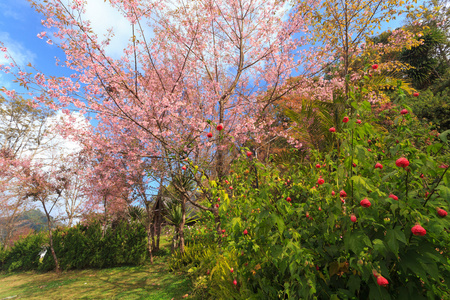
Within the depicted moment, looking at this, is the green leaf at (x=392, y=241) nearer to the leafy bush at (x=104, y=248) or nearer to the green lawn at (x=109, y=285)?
the green lawn at (x=109, y=285)

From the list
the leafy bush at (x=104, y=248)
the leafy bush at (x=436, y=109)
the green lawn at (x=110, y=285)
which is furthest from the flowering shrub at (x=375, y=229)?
the leafy bush at (x=436, y=109)

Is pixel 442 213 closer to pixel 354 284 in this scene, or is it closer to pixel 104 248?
pixel 354 284

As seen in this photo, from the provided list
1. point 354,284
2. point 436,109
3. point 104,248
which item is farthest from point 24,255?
point 436,109

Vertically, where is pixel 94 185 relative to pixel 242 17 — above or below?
below

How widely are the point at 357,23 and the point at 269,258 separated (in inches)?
233

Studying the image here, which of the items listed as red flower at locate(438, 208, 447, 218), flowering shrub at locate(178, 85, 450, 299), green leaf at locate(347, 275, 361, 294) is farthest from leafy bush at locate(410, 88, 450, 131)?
green leaf at locate(347, 275, 361, 294)

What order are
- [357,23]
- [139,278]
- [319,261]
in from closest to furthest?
1. [319,261]
2. [357,23]
3. [139,278]

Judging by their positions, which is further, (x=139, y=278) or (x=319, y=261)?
(x=139, y=278)

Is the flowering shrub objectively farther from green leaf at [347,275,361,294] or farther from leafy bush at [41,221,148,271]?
leafy bush at [41,221,148,271]

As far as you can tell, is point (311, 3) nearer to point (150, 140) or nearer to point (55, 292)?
point (150, 140)

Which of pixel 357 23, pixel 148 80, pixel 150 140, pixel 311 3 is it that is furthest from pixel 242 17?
pixel 150 140

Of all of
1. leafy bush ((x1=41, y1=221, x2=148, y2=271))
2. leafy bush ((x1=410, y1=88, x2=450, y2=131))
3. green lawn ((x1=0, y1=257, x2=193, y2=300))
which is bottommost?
green lawn ((x1=0, y1=257, x2=193, y2=300))

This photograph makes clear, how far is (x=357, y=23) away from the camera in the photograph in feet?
17.1

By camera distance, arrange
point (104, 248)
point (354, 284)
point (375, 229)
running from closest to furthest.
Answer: point (354, 284) → point (375, 229) → point (104, 248)
